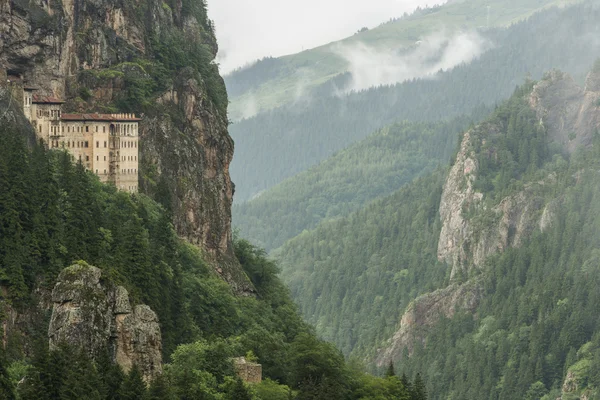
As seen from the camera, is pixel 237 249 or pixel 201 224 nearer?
pixel 201 224

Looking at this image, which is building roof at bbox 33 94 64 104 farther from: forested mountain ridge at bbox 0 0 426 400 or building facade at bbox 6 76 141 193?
forested mountain ridge at bbox 0 0 426 400

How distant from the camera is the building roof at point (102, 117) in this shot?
154000mm

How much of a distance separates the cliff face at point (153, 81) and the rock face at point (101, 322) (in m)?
39.4

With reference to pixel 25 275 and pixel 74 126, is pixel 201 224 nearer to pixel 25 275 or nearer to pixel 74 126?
pixel 74 126

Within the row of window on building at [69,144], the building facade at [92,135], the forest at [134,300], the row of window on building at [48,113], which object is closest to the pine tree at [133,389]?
the forest at [134,300]

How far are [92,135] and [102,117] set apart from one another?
1961mm

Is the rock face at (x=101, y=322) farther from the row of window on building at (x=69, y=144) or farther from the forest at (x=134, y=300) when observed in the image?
the row of window on building at (x=69, y=144)

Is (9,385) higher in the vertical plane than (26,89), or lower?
lower

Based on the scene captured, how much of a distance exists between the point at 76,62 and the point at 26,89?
13.5m

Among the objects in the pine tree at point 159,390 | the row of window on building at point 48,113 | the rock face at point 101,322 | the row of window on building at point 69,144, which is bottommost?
the pine tree at point 159,390

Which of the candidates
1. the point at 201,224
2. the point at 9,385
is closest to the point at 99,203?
the point at 201,224

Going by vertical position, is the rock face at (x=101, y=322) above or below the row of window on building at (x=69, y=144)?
below

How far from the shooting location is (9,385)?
10569cm

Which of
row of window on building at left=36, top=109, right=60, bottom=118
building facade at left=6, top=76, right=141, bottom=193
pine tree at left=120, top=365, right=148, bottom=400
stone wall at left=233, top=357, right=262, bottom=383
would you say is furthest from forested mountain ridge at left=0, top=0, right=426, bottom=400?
row of window on building at left=36, top=109, right=60, bottom=118
